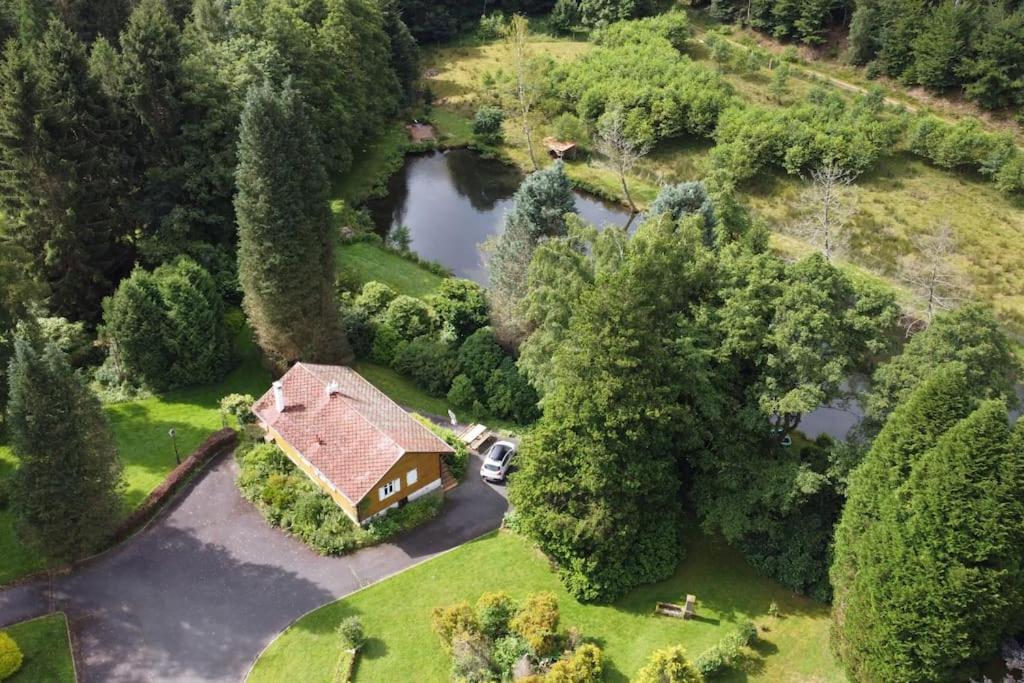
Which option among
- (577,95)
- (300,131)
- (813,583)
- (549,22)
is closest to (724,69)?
(577,95)

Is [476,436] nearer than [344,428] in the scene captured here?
No

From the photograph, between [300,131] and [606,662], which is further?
[300,131]

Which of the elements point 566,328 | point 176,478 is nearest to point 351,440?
point 176,478

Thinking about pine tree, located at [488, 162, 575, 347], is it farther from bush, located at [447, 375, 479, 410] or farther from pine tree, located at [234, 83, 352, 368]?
pine tree, located at [234, 83, 352, 368]

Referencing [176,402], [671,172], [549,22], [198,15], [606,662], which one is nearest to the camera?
Answer: [606,662]

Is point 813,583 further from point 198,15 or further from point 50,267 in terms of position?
point 198,15

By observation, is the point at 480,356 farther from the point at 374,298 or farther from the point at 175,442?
the point at 175,442

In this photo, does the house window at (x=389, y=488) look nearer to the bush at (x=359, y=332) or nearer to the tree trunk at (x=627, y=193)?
the bush at (x=359, y=332)
